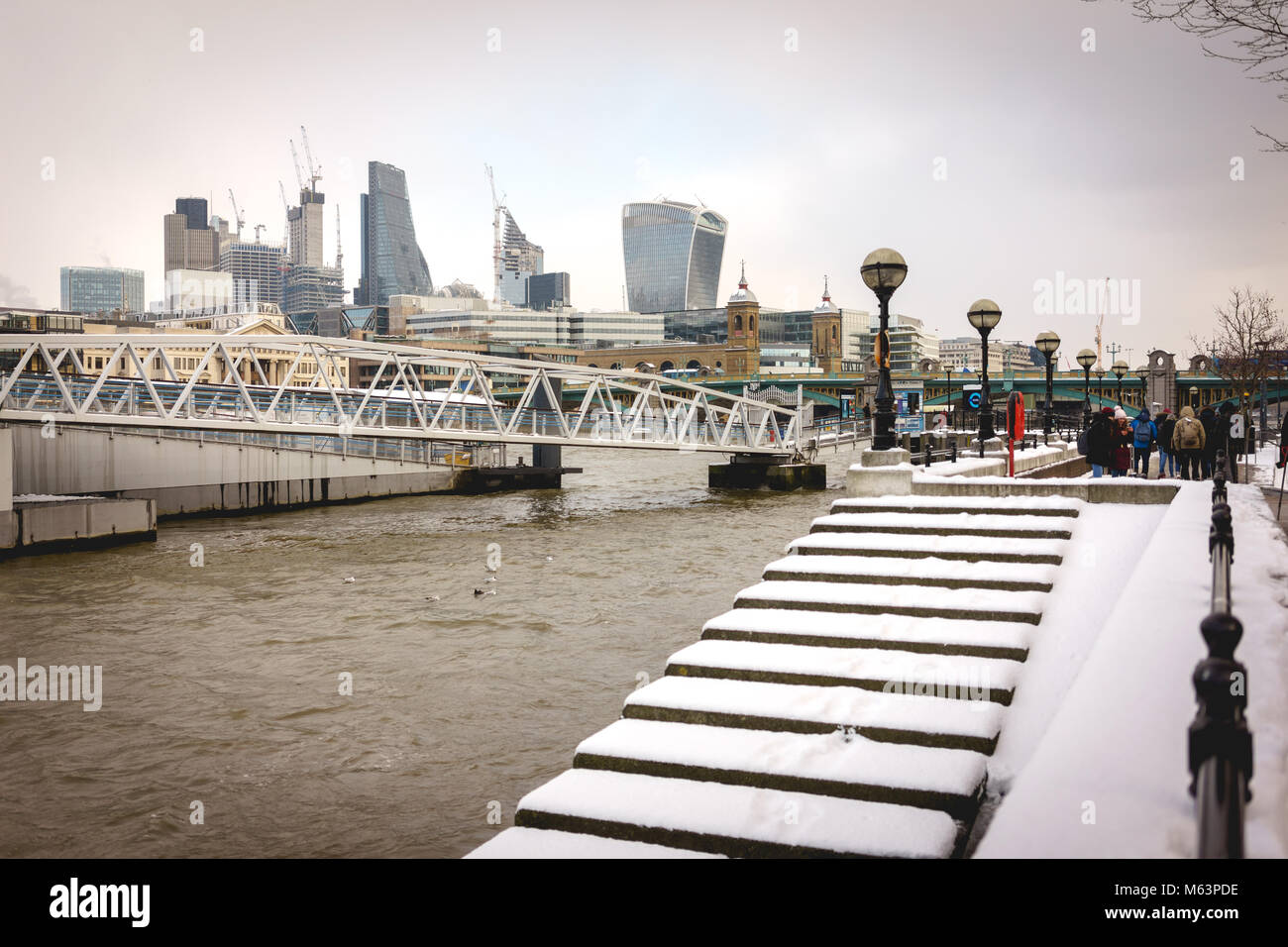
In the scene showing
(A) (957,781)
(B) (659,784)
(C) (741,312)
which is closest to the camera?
(A) (957,781)

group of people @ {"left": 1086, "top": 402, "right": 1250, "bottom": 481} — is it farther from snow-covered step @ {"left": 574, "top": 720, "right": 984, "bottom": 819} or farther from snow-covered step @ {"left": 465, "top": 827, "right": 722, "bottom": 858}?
snow-covered step @ {"left": 465, "top": 827, "right": 722, "bottom": 858}

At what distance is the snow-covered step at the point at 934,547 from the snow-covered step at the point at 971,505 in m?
0.80

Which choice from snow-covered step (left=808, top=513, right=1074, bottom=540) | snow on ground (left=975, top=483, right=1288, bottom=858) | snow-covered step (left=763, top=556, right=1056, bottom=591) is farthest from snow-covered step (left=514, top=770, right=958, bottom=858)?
snow-covered step (left=808, top=513, right=1074, bottom=540)

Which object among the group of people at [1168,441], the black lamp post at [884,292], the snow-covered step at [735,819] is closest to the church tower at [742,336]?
the group of people at [1168,441]

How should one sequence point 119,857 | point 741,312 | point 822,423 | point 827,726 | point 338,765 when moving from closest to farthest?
point 827,726 < point 119,857 < point 338,765 < point 822,423 < point 741,312

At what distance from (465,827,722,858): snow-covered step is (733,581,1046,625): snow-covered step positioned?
376cm

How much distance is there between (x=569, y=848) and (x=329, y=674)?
10.8 m

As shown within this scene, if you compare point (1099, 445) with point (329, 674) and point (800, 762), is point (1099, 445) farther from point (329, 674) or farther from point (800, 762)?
point (329, 674)

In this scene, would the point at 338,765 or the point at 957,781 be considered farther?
the point at 338,765

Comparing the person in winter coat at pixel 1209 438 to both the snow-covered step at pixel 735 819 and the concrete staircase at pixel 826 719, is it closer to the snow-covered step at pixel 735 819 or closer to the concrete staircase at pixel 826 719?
the concrete staircase at pixel 826 719
